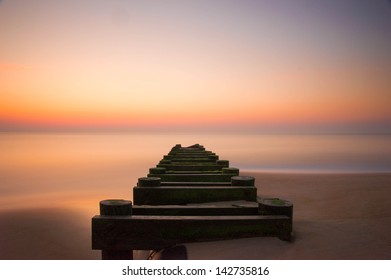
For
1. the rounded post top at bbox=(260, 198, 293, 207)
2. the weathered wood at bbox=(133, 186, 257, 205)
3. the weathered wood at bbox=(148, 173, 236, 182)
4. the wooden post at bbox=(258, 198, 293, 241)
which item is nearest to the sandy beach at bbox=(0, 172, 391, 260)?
the wooden post at bbox=(258, 198, 293, 241)

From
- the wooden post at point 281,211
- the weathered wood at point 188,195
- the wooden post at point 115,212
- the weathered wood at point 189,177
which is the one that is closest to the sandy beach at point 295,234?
the wooden post at point 281,211

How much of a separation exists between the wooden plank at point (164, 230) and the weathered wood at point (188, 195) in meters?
1.21

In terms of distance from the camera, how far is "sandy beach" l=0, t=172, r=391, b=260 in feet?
9.52

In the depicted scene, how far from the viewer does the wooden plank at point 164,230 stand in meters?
2.81

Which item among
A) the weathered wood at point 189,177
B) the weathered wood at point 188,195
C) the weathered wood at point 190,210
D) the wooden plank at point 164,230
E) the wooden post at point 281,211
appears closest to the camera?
the wooden plank at point 164,230

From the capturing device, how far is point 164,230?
2.83 m

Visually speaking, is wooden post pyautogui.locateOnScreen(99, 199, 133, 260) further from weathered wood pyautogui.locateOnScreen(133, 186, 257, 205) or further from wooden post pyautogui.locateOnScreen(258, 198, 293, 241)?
wooden post pyautogui.locateOnScreen(258, 198, 293, 241)

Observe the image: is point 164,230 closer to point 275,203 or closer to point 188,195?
point 275,203

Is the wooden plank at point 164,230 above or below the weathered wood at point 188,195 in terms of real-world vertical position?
below

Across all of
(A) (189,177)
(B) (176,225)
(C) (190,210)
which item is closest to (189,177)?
(A) (189,177)

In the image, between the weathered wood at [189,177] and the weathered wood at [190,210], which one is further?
the weathered wood at [189,177]

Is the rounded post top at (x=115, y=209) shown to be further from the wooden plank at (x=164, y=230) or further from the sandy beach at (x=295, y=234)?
the sandy beach at (x=295, y=234)
